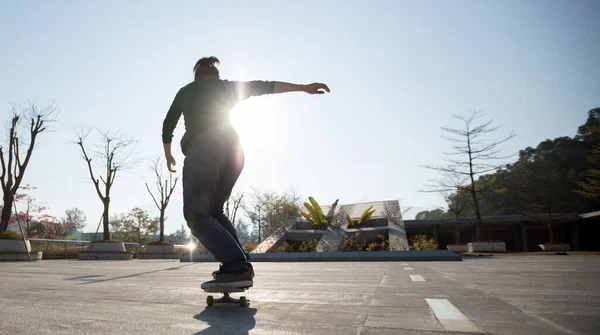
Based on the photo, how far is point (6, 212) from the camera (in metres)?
18.1

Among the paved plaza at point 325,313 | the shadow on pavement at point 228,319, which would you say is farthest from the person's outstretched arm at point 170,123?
the shadow on pavement at point 228,319

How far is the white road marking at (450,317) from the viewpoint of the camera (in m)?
1.34

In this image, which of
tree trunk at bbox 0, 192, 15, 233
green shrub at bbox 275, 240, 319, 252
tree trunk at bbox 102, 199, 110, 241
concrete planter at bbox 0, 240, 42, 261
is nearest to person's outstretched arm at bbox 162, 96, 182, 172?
green shrub at bbox 275, 240, 319, 252

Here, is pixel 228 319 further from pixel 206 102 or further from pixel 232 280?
pixel 206 102

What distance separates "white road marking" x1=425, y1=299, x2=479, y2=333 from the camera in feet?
4.39

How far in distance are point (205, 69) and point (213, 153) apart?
78 centimetres

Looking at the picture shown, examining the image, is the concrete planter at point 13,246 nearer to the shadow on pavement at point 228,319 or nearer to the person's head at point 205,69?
the person's head at point 205,69

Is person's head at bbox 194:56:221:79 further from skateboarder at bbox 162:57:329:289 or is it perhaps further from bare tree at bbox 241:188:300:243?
bare tree at bbox 241:188:300:243

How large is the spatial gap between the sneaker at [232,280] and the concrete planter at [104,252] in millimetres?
21174

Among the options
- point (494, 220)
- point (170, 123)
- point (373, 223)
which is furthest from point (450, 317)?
point (494, 220)

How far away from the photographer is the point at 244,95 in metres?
2.64

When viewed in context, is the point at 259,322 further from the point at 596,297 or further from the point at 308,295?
the point at 596,297

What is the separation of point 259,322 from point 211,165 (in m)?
1.07

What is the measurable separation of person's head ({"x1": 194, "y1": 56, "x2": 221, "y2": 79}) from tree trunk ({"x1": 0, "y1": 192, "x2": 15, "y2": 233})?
20479mm
